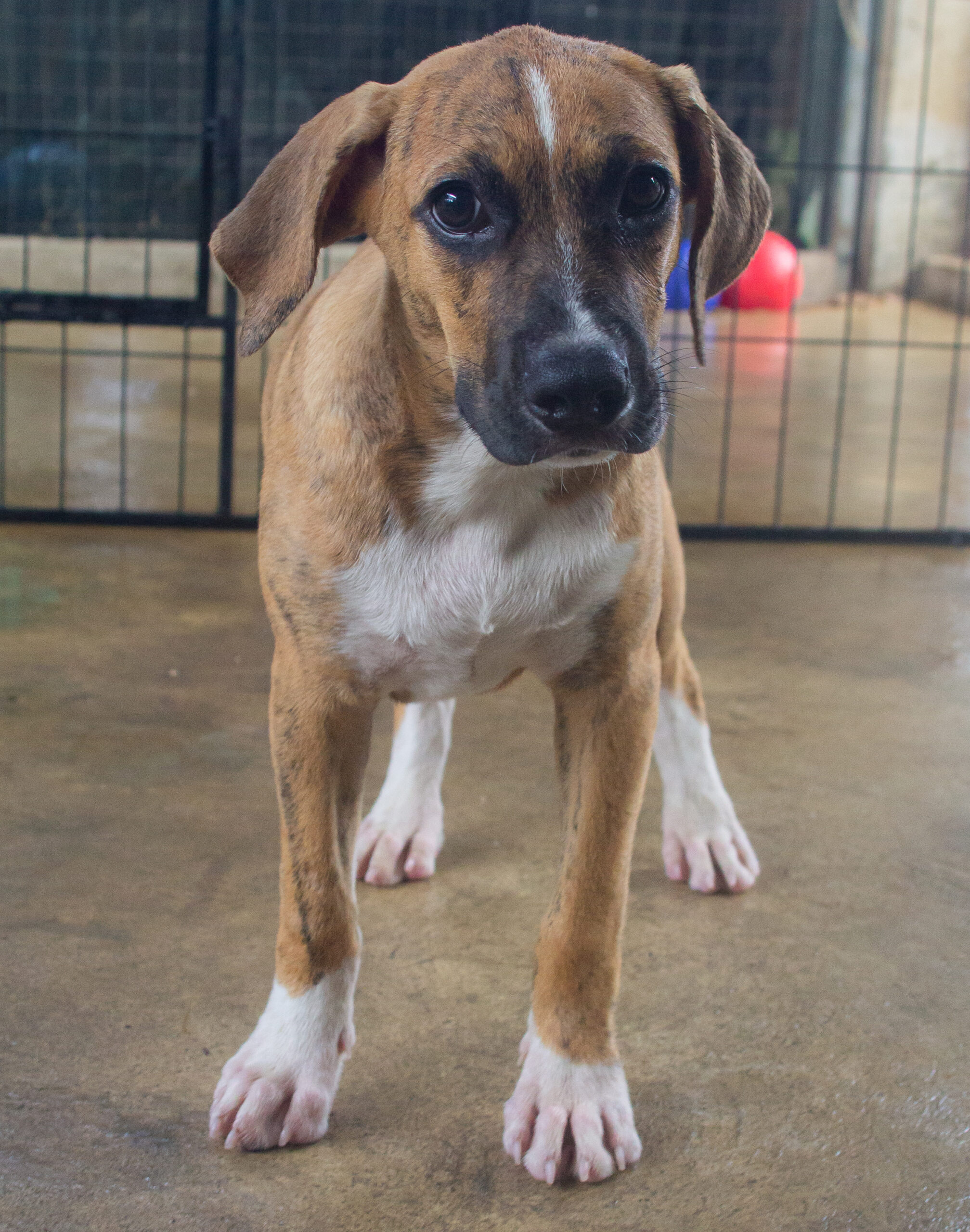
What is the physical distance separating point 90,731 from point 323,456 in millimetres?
1269

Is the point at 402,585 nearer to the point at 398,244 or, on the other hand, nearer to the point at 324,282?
the point at 398,244

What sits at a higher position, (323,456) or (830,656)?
(323,456)

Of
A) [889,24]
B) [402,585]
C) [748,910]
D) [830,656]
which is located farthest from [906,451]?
[889,24]

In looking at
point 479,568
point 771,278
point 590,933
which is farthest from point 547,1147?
point 771,278

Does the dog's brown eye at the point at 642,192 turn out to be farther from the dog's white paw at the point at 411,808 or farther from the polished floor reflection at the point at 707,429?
the polished floor reflection at the point at 707,429

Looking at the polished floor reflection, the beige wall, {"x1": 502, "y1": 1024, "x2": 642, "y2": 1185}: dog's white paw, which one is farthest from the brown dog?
the beige wall

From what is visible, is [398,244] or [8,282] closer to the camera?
[398,244]

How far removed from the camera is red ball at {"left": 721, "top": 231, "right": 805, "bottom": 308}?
7.58 metres

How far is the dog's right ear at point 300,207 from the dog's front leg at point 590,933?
0.59 m

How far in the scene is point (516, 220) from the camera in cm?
142

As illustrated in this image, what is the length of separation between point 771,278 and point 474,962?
6.45m

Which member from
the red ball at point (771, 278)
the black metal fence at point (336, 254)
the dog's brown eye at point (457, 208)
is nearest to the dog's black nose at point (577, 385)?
the dog's brown eye at point (457, 208)

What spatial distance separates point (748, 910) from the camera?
214 centimetres

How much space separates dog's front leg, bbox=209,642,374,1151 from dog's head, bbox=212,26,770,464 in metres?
0.42
